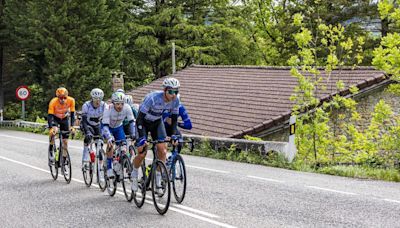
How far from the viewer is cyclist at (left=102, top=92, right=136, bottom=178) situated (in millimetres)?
9086

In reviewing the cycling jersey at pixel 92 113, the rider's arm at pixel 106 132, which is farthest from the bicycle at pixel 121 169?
the cycling jersey at pixel 92 113

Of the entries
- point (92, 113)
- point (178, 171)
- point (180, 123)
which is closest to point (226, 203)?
point (178, 171)

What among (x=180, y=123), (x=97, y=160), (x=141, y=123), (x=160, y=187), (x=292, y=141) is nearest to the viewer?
(x=160, y=187)

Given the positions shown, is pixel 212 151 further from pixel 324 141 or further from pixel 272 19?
pixel 272 19

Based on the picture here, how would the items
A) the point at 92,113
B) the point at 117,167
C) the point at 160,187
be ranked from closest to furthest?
1. the point at 160,187
2. the point at 117,167
3. the point at 92,113

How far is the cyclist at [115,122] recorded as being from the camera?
Result: 358 inches

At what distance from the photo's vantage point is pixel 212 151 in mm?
16609

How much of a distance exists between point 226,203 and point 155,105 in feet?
6.58

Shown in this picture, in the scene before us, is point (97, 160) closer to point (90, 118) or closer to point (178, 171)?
point (90, 118)

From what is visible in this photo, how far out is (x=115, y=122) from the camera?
31.4 feet

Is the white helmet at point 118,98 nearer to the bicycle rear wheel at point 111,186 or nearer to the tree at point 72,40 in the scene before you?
the bicycle rear wheel at point 111,186

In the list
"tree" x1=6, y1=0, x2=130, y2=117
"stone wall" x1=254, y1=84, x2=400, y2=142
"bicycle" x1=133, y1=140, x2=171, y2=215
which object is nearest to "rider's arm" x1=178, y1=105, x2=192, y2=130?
"bicycle" x1=133, y1=140, x2=171, y2=215

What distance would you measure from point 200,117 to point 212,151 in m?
5.77

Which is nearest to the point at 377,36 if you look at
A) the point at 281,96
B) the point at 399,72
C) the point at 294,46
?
the point at 294,46
